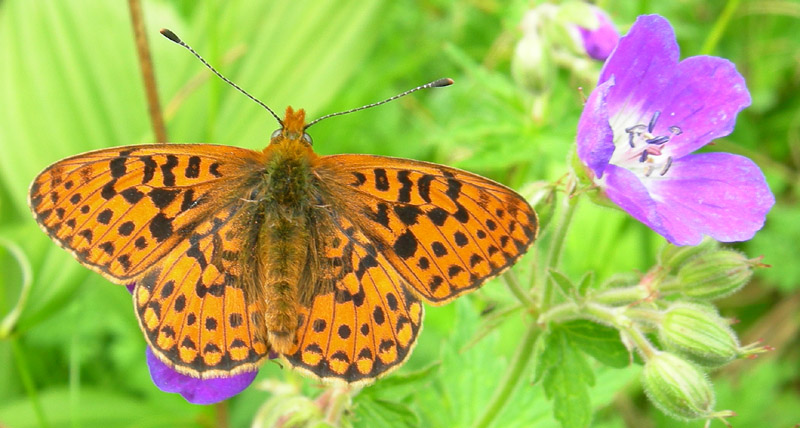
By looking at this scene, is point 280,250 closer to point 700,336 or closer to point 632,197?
point 632,197

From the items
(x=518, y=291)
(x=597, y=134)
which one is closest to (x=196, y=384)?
(x=518, y=291)

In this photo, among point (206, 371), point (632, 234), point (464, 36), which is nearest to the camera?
point (206, 371)

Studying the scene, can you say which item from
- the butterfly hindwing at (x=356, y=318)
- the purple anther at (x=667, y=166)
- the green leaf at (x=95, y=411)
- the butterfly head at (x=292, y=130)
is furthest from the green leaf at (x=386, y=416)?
the green leaf at (x=95, y=411)

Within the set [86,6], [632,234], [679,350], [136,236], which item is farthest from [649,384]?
[86,6]

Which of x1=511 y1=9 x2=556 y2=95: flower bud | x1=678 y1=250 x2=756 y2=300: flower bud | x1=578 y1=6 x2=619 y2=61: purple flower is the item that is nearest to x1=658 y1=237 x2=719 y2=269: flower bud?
x1=678 y1=250 x2=756 y2=300: flower bud

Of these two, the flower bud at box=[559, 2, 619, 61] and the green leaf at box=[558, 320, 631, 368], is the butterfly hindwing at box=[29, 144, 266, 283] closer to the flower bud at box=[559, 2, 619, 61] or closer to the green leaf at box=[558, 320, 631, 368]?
the green leaf at box=[558, 320, 631, 368]

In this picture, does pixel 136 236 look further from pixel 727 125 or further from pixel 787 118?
pixel 787 118

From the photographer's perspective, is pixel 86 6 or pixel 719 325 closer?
pixel 719 325

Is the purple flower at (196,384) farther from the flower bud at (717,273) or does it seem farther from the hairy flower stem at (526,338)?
the flower bud at (717,273)
